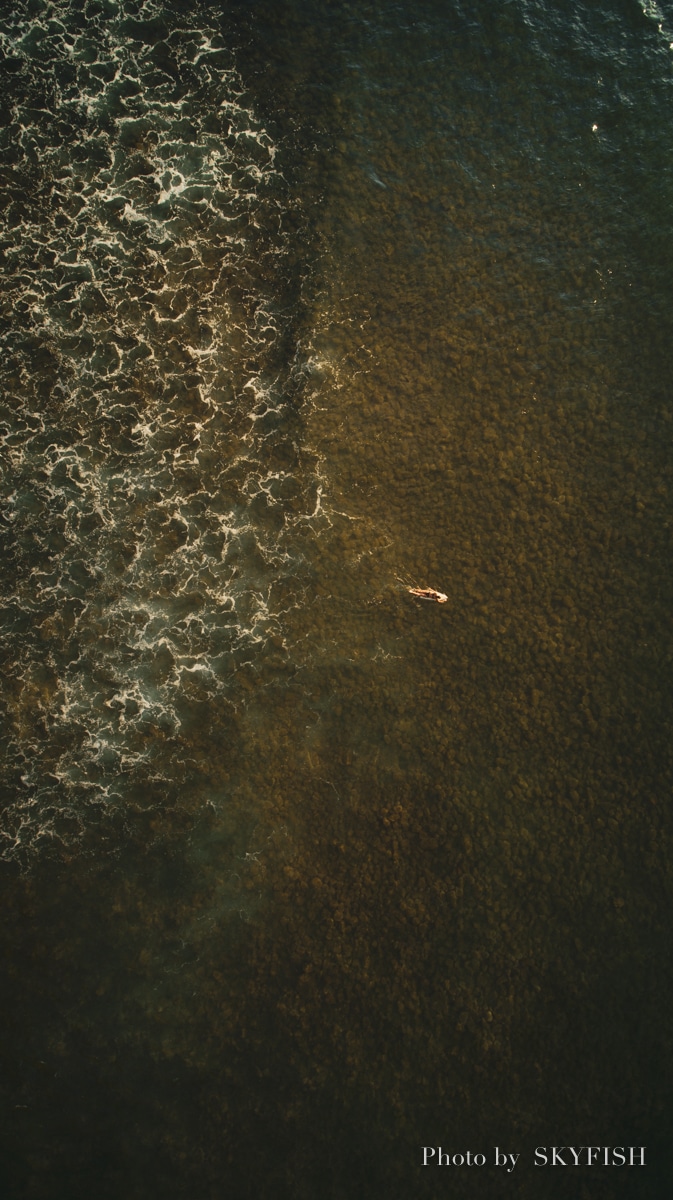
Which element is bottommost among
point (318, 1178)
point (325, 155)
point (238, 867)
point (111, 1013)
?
point (318, 1178)

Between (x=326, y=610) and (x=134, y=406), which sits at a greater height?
(x=134, y=406)

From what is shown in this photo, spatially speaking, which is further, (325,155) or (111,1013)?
(325,155)

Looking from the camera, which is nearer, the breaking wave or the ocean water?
the ocean water

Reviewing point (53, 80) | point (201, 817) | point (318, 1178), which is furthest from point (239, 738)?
point (53, 80)

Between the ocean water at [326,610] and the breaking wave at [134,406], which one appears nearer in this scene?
the ocean water at [326,610]

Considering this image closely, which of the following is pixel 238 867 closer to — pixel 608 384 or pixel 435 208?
pixel 608 384

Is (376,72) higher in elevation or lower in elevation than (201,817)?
higher

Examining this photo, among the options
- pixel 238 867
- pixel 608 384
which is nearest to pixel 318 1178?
pixel 238 867
